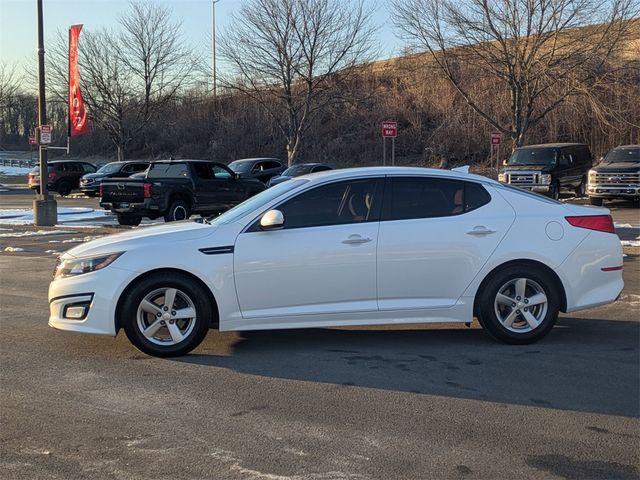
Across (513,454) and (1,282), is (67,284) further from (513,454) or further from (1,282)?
(1,282)

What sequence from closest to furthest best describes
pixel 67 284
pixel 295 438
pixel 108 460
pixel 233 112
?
pixel 108 460 → pixel 295 438 → pixel 67 284 → pixel 233 112

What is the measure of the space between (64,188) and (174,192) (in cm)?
1908

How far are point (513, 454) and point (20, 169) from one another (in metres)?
64.4

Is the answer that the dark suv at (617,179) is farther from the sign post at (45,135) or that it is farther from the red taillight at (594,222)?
the sign post at (45,135)

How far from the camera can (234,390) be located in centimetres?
508

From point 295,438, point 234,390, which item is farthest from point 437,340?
point 295,438

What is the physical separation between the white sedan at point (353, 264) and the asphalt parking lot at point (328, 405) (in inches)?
14.0

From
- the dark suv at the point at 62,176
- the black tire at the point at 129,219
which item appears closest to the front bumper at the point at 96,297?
the black tire at the point at 129,219

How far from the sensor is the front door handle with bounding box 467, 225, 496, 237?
6.16 meters

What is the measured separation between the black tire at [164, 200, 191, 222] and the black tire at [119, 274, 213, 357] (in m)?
11.6

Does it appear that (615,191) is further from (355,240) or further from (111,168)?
(111,168)

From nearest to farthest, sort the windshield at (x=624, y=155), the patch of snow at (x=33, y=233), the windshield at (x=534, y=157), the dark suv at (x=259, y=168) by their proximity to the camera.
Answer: the patch of snow at (x=33, y=233), the windshield at (x=624, y=155), the windshield at (x=534, y=157), the dark suv at (x=259, y=168)

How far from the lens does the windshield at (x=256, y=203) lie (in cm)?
615

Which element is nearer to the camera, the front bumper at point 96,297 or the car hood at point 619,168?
the front bumper at point 96,297
